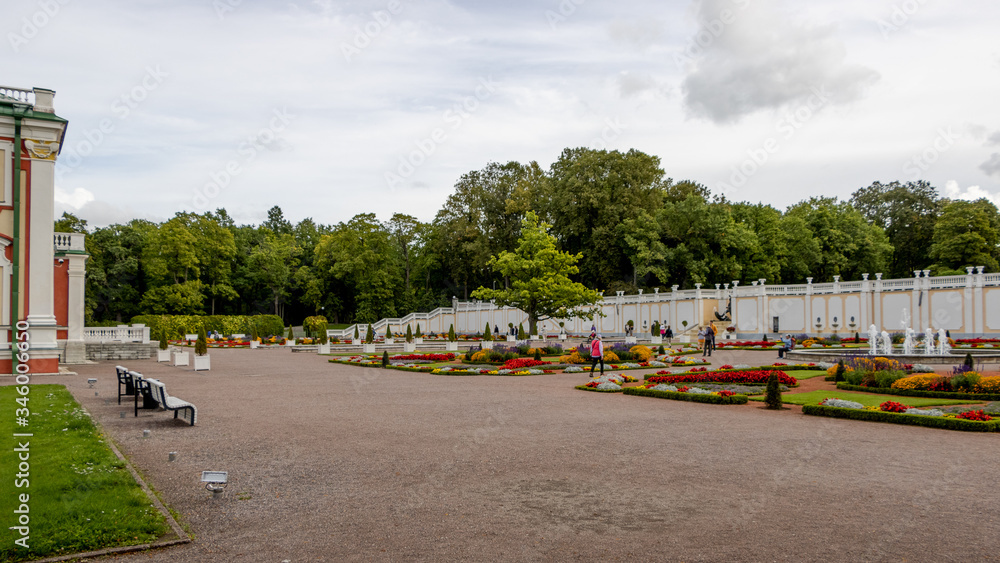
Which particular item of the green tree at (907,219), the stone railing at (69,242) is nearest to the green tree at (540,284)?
the stone railing at (69,242)

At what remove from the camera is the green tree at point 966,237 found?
196ft

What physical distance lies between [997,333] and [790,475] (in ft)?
145

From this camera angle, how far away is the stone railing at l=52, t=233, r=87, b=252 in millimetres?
32688

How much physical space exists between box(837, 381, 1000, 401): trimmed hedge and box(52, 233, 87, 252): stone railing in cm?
3345

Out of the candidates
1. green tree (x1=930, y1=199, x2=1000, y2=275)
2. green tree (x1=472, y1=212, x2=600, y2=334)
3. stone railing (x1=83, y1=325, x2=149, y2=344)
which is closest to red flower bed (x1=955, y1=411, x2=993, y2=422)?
green tree (x1=472, y1=212, x2=600, y2=334)

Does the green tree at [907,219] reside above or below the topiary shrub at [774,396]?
above

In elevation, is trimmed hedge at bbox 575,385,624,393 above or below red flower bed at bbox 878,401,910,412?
below

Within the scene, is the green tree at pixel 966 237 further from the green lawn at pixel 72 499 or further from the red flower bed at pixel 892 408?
the green lawn at pixel 72 499

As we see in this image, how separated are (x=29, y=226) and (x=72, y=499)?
23393 mm

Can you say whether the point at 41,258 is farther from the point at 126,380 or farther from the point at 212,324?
the point at 212,324

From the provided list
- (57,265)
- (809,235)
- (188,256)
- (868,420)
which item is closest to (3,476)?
(868,420)

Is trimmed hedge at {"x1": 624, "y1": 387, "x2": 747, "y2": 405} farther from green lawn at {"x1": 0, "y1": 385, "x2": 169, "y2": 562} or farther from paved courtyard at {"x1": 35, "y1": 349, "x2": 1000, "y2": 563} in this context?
green lawn at {"x1": 0, "y1": 385, "x2": 169, "y2": 562}

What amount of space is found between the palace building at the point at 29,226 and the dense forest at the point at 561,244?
3947 centimetres

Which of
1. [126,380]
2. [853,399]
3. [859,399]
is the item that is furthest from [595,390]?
[126,380]
